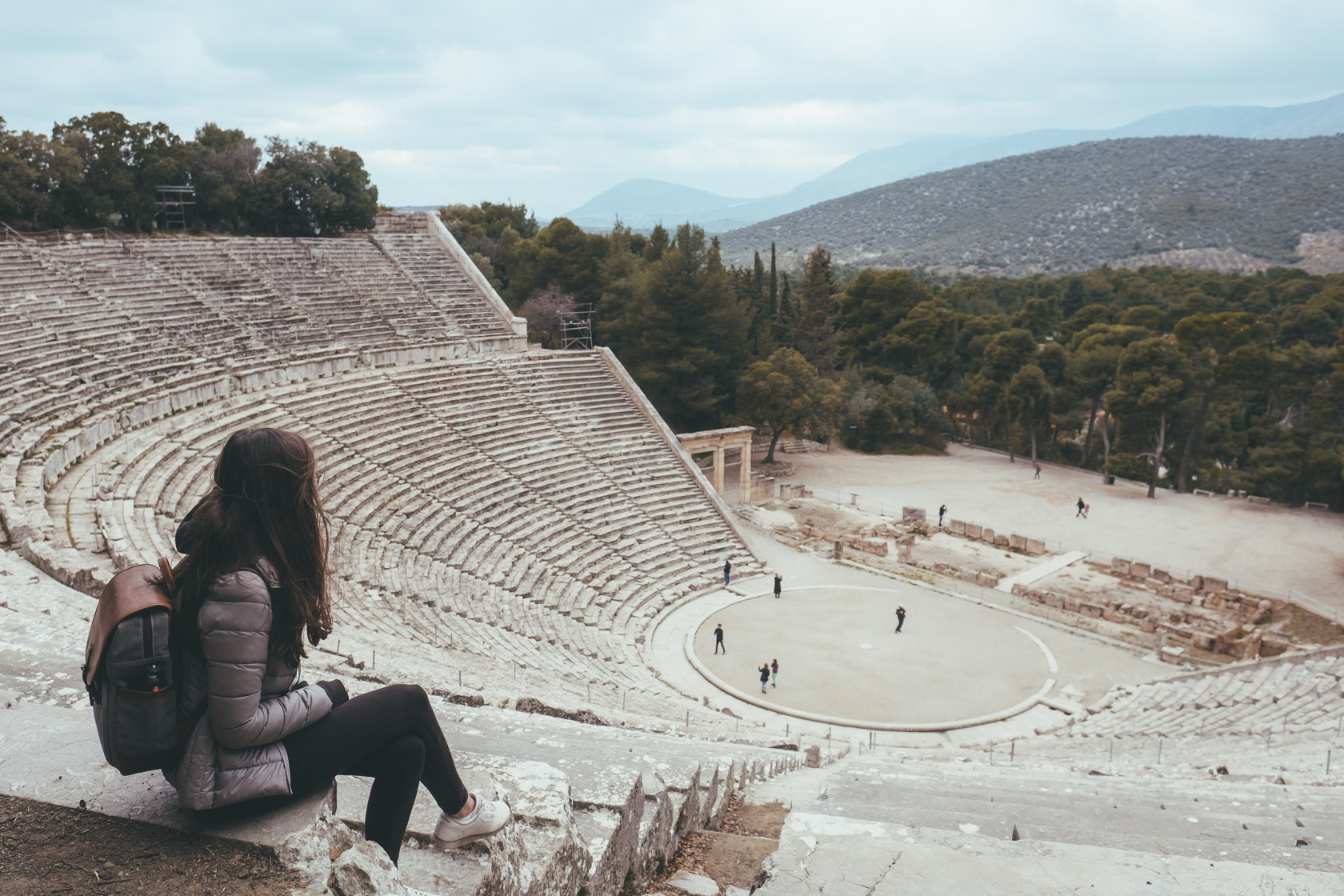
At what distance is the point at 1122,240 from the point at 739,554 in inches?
4221

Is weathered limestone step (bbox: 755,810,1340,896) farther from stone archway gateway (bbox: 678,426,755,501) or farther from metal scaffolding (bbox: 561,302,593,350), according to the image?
metal scaffolding (bbox: 561,302,593,350)

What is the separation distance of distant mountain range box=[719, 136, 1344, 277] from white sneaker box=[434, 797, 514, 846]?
103 m

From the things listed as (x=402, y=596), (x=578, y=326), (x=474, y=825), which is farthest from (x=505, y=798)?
(x=578, y=326)

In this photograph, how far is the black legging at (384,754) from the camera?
107 inches

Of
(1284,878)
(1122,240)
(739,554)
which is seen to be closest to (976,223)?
(1122,240)

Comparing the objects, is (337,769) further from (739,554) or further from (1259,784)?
(739,554)

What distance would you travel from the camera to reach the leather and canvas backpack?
2.38m

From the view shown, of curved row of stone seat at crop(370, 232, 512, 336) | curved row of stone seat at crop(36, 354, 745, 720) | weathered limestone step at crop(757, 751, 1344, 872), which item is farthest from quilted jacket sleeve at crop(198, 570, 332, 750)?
curved row of stone seat at crop(370, 232, 512, 336)

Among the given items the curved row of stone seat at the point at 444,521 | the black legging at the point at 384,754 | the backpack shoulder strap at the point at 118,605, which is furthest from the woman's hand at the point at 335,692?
the curved row of stone seat at the point at 444,521

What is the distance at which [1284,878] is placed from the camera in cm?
387

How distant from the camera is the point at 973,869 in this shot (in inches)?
142

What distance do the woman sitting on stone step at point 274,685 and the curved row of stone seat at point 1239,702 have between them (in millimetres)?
12830

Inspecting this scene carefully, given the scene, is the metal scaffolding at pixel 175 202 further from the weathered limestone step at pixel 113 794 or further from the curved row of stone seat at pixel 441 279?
the weathered limestone step at pixel 113 794

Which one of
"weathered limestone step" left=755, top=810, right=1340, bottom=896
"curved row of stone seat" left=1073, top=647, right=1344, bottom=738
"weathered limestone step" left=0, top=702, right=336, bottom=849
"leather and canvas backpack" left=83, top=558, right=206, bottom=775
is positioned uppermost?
"leather and canvas backpack" left=83, top=558, right=206, bottom=775
